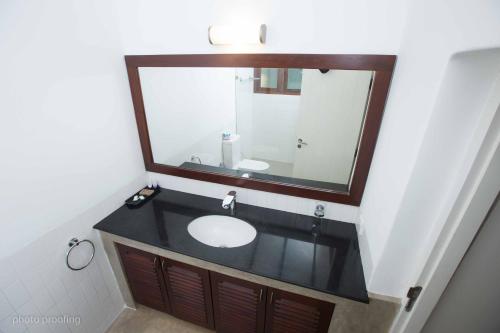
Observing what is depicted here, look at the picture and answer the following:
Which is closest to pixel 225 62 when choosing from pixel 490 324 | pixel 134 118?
pixel 134 118

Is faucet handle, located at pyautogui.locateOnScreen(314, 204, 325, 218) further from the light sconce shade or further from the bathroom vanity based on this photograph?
the light sconce shade

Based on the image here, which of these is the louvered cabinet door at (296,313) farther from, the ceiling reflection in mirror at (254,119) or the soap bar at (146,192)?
the soap bar at (146,192)

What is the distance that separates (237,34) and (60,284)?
174cm

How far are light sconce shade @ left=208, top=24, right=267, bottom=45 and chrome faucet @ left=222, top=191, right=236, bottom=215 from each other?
3.11 ft

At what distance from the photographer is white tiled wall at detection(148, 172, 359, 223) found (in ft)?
4.64

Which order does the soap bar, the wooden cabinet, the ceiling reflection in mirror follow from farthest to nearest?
the soap bar < the ceiling reflection in mirror < the wooden cabinet

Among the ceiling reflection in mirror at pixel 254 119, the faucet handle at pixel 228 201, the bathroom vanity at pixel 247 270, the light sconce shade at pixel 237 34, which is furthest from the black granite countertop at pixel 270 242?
the light sconce shade at pixel 237 34

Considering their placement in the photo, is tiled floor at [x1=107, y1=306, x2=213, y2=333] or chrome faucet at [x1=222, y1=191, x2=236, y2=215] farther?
tiled floor at [x1=107, y1=306, x2=213, y2=333]

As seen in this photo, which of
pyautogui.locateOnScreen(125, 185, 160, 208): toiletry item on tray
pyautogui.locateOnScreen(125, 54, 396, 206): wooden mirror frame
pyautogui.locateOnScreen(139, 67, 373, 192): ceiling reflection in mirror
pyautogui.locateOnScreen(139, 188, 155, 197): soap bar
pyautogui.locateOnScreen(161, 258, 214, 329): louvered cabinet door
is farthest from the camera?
pyautogui.locateOnScreen(139, 188, 155, 197): soap bar

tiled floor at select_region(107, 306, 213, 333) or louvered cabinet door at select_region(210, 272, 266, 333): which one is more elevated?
louvered cabinet door at select_region(210, 272, 266, 333)

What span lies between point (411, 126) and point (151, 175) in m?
1.76

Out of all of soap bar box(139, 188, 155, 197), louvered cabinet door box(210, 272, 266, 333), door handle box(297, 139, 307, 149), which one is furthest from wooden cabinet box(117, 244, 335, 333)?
door handle box(297, 139, 307, 149)

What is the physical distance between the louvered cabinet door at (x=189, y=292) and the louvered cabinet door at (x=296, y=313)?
42cm

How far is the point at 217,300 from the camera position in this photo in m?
1.38
